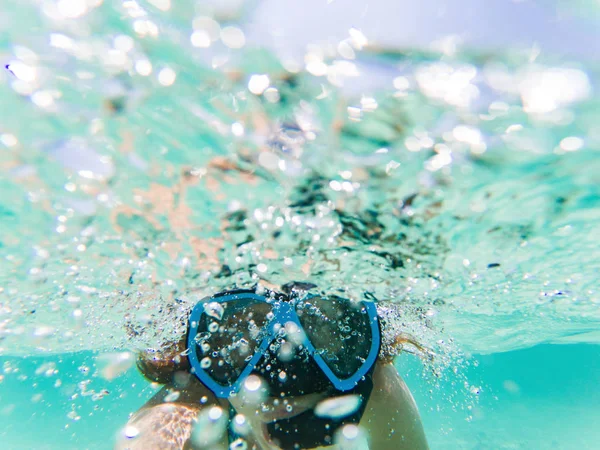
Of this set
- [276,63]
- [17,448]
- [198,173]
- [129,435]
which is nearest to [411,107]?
[276,63]

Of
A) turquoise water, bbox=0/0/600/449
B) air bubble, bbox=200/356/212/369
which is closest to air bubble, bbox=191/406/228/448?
air bubble, bbox=200/356/212/369

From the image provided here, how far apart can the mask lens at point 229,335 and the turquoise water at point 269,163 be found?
0.75 m

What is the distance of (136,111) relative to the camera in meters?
3.79

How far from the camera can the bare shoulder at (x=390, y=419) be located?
6.21m

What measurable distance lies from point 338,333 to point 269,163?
3003 millimetres

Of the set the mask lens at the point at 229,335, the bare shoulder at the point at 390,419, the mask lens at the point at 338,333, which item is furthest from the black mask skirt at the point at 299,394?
the bare shoulder at the point at 390,419

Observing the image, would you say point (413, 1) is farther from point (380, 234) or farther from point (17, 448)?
point (17, 448)

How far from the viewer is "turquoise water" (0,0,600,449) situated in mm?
3383

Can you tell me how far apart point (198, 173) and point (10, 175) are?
2.30 meters

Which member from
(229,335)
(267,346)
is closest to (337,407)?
(267,346)

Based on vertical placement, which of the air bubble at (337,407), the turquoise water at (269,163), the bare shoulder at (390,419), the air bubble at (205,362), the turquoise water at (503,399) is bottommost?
the turquoise water at (503,399)

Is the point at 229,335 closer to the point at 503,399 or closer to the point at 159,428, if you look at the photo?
the point at 159,428

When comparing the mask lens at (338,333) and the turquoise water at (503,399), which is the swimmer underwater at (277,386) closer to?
the mask lens at (338,333)

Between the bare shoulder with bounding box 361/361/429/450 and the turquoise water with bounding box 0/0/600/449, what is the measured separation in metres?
1.89
